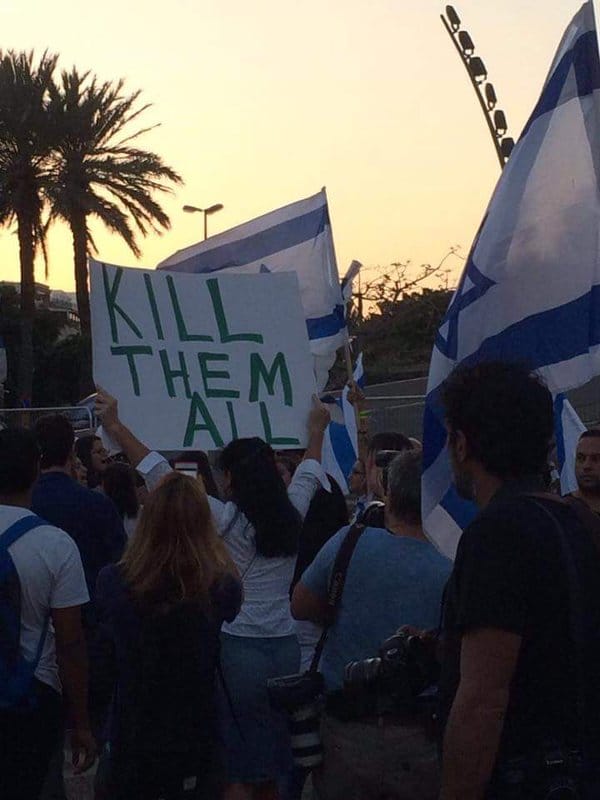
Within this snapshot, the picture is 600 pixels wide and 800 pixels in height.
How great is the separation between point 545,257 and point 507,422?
1.62m

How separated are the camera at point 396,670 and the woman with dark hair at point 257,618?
160 cm

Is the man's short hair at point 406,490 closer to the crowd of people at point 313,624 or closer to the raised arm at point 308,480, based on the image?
the crowd of people at point 313,624

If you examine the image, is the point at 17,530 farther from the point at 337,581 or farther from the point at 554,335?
the point at 554,335

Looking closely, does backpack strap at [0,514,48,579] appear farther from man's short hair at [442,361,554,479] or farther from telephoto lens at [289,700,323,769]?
man's short hair at [442,361,554,479]

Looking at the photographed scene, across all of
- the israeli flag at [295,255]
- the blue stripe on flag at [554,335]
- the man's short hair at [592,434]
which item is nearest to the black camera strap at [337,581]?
the blue stripe on flag at [554,335]

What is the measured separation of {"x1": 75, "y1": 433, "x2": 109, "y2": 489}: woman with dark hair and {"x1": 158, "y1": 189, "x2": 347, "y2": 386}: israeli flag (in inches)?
65.4

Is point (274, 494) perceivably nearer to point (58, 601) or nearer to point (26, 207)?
point (58, 601)

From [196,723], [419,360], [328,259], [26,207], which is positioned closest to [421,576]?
[196,723]

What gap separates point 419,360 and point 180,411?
28.1 meters

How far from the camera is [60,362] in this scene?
42500 mm

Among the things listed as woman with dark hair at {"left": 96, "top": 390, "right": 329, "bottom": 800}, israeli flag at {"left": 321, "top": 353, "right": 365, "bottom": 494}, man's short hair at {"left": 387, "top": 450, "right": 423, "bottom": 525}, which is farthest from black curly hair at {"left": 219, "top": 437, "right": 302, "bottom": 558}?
israeli flag at {"left": 321, "top": 353, "right": 365, "bottom": 494}

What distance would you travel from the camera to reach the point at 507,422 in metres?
2.79

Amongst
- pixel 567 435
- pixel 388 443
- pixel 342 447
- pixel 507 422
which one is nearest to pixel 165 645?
pixel 507 422

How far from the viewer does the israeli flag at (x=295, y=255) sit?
7.65 metres
